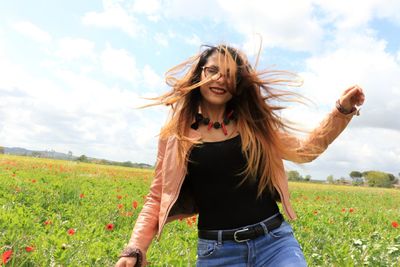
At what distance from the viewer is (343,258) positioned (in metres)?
5.58

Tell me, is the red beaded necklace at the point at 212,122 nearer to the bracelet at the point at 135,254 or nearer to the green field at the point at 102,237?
the bracelet at the point at 135,254

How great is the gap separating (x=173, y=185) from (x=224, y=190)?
1.34ft

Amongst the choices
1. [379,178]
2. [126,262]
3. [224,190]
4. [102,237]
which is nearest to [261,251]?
[224,190]

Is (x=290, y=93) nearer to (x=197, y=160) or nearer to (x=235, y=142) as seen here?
(x=235, y=142)

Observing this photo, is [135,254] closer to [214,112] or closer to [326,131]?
[214,112]

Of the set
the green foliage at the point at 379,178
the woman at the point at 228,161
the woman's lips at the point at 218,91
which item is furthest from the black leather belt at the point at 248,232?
the green foliage at the point at 379,178

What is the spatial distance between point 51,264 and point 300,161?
2356mm

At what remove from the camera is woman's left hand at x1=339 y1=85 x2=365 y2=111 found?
3.13 meters

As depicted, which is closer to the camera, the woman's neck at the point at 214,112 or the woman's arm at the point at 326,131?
the woman's arm at the point at 326,131

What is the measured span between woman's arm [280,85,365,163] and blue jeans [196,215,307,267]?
0.60m

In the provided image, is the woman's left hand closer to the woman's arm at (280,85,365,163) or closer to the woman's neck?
the woman's arm at (280,85,365,163)

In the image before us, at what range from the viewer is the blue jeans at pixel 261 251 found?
9.71 ft

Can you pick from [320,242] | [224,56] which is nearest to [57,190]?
[320,242]

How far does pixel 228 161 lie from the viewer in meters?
3.20
